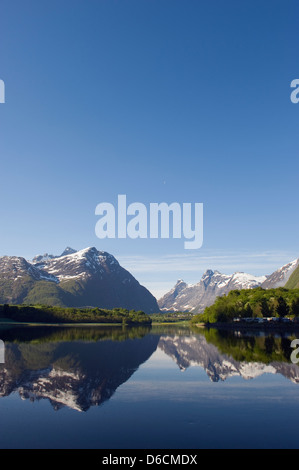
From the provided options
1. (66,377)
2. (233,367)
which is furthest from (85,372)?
(233,367)

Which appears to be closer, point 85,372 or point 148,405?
point 148,405

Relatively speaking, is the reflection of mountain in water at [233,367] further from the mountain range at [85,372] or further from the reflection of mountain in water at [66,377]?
the reflection of mountain in water at [66,377]

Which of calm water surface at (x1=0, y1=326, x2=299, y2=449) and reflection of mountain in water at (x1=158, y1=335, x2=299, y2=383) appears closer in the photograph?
calm water surface at (x1=0, y1=326, x2=299, y2=449)

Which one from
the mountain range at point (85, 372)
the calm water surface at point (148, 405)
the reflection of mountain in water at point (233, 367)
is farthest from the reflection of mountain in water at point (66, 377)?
the reflection of mountain in water at point (233, 367)

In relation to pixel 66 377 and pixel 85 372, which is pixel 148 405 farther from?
pixel 85 372

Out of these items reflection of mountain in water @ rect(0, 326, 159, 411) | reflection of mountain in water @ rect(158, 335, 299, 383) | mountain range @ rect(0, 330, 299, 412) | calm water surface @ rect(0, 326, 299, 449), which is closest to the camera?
calm water surface @ rect(0, 326, 299, 449)

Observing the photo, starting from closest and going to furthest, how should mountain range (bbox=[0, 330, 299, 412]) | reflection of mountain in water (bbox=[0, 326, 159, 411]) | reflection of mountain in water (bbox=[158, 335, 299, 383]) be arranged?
reflection of mountain in water (bbox=[0, 326, 159, 411]) → mountain range (bbox=[0, 330, 299, 412]) → reflection of mountain in water (bbox=[158, 335, 299, 383])

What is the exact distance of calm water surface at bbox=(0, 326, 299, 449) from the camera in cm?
2430

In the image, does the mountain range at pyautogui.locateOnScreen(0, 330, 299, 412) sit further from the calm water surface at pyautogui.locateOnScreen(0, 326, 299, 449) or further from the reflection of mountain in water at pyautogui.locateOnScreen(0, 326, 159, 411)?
the calm water surface at pyautogui.locateOnScreen(0, 326, 299, 449)

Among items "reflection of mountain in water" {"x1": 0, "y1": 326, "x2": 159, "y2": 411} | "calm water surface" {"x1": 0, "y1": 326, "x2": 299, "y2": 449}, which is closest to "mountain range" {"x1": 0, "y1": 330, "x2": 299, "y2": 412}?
"reflection of mountain in water" {"x1": 0, "y1": 326, "x2": 159, "y2": 411}

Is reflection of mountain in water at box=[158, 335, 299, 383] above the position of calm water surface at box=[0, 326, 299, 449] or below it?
below

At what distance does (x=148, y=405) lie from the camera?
33.4 m
